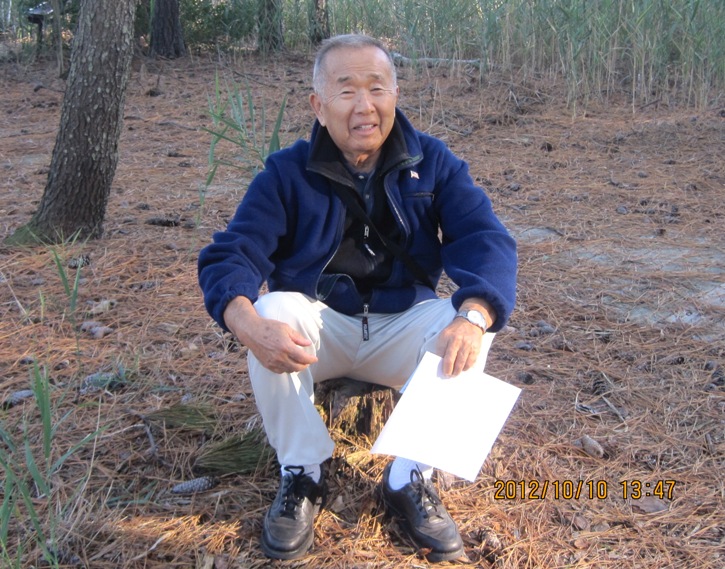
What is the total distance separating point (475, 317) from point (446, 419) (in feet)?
0.88

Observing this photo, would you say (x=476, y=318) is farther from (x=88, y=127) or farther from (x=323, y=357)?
(x=88, y=127)

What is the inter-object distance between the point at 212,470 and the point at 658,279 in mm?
2399

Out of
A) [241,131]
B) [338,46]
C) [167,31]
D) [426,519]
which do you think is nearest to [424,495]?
[426,519]

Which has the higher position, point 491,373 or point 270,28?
point 270,28

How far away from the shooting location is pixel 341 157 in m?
2.19

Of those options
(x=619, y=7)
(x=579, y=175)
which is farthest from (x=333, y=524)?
(x=619, y=7)

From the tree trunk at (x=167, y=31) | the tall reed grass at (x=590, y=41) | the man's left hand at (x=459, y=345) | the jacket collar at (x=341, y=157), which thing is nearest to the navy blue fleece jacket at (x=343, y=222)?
the jacket collar at (x=341, y=157)

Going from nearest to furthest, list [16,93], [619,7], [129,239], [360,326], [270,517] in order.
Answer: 1. [270,517]
2. [360,326]
3. [129,239]
4. [619,7]
5. [16,93]

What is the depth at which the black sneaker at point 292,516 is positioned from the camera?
6.22 feet

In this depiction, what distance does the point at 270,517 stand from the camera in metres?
1.95

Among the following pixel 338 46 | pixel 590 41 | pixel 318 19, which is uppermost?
pixel 318 19

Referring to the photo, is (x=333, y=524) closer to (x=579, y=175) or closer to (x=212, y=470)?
(x=212, y=470)

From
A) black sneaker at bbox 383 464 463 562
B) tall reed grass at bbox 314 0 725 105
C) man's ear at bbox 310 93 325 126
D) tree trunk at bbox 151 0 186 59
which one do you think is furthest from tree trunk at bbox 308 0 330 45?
black sneaker at bbox 383 464 463 562

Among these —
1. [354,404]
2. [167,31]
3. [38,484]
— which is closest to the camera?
[38,484]
